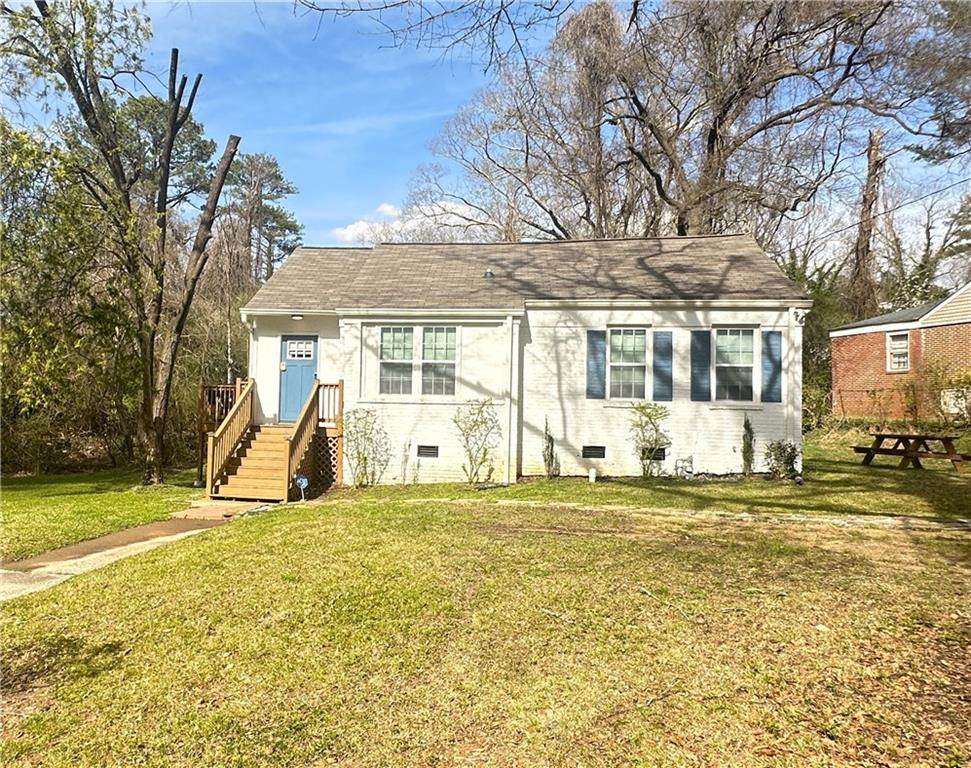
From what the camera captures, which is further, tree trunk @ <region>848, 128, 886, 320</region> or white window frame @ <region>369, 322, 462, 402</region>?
tree trunk @ <region>848, 128, 886, 320</region>

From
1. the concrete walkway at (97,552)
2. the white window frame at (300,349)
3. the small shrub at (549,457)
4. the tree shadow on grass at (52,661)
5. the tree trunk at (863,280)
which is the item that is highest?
the tree trunk at (863,280)

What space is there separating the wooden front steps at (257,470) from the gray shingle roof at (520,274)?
2959 millimetres

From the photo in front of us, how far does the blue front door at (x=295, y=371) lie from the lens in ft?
42.5

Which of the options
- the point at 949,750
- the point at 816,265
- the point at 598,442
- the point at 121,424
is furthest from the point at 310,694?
the point at 816,265

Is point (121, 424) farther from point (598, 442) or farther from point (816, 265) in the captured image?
point (816, 265)

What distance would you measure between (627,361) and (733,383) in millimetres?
2104

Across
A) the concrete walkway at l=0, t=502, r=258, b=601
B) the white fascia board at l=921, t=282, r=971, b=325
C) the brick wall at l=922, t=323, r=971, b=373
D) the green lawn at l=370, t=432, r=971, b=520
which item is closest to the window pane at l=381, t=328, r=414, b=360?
the green lawn at l=370, t=432, r=971, b=520

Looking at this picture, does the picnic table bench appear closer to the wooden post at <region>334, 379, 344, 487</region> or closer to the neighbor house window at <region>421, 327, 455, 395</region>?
the neighbor house window at <region>421, 327, 455, 395</region>

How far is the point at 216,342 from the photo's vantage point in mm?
19406

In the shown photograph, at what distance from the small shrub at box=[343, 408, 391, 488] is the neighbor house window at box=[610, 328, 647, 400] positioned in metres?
4.79

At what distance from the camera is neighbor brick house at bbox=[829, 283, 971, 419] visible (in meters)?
18.0

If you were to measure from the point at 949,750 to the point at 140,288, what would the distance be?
13644 millimetres

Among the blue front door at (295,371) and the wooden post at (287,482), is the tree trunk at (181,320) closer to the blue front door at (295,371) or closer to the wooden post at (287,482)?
the blue front door at (295,371)

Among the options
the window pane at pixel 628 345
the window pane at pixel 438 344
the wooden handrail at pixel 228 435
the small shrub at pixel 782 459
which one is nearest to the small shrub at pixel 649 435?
the window pane at pixel 628 345
